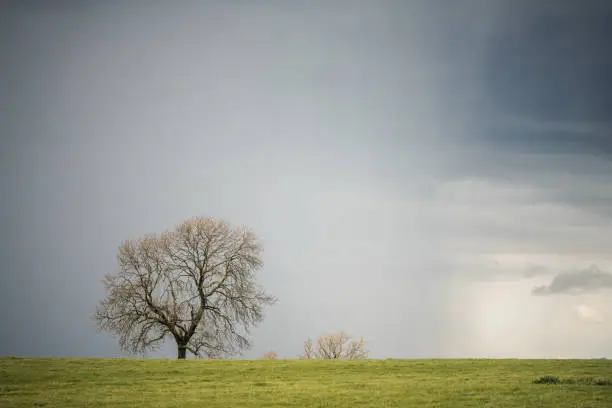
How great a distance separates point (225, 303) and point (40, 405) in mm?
27606

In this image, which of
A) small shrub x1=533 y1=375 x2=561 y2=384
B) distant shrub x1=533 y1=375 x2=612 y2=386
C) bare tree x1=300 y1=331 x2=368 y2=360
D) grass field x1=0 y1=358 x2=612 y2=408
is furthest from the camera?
bare tree x1=300 y1=331 x2=368 y2=360

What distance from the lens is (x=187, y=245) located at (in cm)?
5534

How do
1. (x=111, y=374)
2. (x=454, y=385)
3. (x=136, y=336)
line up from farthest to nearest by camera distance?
(x=136, y=336), (x=111, y=374), (x=454, y=385)

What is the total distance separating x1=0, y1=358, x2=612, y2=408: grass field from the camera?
90.1 ft

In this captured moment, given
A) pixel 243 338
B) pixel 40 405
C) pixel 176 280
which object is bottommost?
pixel 40 405

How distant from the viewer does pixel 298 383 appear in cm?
3331

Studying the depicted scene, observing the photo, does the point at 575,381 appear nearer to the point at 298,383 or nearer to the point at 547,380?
the point at 547,380

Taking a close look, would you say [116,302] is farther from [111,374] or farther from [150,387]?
[150,387]

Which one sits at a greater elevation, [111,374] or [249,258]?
[249,258]

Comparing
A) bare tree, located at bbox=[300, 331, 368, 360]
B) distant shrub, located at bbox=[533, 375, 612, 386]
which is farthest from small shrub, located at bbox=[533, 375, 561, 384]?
bare tree, located at bbox=[300, 331, 368, 360]

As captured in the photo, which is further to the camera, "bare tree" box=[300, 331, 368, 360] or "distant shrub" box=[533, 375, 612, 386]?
"bare tree" box=[300, 331, 368, 360]

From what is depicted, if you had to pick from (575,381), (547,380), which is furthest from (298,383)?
(575,381)

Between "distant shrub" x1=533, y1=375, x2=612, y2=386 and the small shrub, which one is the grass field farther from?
the small shrub

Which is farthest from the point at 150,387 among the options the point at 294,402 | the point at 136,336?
the point at 136,336
